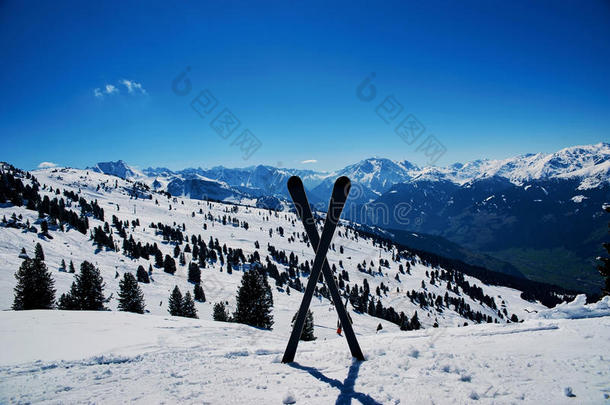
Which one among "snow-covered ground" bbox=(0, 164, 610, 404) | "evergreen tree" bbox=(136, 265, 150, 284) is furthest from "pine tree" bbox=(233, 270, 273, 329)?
"evergreen tree" bbox=(136, 265, 150, 284)

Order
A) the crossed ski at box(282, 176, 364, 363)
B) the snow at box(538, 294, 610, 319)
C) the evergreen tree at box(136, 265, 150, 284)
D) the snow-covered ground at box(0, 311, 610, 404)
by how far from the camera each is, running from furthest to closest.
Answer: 1. the evergreen tree at box(136, 265, 150, 284)
2. the snow at box(538, 294, 610, 319)
3. the crossed ski at box(282, 176, 364, 363)
4. the snow-covered ground at box(0, 311, 610, 404)

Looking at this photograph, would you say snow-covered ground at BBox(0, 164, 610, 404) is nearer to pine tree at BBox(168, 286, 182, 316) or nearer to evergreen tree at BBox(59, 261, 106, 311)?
evergreen tree at BBox(59, 261, 106, 311)

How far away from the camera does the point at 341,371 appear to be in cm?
920

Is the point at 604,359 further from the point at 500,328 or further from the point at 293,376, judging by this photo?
the point at 293,376

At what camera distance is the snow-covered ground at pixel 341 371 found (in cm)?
707

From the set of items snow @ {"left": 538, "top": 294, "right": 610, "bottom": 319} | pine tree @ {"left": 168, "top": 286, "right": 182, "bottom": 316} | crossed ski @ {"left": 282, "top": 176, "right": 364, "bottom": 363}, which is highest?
crossed ski @ {"left": 282, "top": 176, "right": 364, "bottom": 363}

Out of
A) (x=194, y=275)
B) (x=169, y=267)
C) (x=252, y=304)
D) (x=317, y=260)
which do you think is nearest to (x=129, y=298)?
(x=252, y=304)

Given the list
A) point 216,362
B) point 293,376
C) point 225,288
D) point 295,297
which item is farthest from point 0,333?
point 295,297

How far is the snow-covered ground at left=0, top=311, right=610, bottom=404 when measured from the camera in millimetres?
7074

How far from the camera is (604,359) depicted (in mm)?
7914

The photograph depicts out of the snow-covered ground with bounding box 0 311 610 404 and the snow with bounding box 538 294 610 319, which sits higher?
the snow-covered ground with bounding box 0 311 610 404

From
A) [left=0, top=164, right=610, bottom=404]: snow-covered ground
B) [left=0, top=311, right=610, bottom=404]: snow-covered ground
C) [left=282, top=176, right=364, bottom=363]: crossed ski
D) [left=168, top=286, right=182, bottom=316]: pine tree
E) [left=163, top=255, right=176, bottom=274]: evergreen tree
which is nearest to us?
[left=0, top=311, right=610, bottom=404]: snow-covered ground

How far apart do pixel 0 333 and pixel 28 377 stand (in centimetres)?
930

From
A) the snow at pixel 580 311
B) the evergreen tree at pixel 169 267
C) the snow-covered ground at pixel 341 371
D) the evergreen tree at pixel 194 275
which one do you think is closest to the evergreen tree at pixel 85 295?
the snow-covered ground at pixel 341 371
